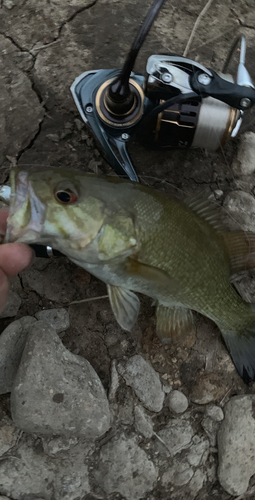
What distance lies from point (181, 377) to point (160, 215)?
106cm

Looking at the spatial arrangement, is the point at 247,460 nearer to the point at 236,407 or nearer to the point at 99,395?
the point at 236,407

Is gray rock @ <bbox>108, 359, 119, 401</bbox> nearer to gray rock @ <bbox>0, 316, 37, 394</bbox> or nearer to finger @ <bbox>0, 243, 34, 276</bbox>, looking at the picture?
gray rock @ <bbox>0, 316, 37, 394</bbox>

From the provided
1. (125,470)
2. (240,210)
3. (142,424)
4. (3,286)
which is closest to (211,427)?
(142,424)

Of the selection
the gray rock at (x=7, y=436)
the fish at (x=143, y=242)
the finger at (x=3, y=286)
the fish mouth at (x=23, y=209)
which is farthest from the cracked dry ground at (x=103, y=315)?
the fish mouth at (x=23, y=209)

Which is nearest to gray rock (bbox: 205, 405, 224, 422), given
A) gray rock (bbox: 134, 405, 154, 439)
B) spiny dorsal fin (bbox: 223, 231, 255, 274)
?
gray rock (bbox: 134, 405, 154, 439)

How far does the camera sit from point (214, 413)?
231 centimetres

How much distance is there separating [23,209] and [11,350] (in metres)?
0.86

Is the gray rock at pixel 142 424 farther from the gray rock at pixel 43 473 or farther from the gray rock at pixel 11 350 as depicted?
the gray rock at pixel 11 350

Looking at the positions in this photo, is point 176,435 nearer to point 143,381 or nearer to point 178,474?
point 178,474

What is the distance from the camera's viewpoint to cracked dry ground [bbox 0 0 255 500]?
82.7 inches

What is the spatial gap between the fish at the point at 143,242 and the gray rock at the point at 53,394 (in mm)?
392

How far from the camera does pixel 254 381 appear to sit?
2.36m

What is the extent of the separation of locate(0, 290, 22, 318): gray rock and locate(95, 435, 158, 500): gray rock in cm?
90

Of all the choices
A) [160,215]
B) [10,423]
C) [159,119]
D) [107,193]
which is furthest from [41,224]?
[10,423]
